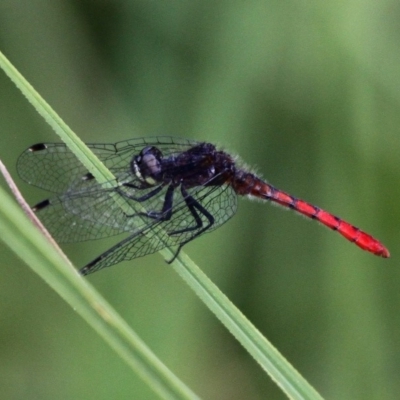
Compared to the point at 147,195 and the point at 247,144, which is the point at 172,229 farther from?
the point at 247,144

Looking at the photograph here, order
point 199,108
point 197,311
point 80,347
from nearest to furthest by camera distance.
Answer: point 80,347 → point 197,311 → point 199,108

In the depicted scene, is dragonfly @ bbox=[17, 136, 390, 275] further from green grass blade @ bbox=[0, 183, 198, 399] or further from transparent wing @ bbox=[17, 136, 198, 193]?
green grass blade @ bbox=[0, 183, 198, 399]

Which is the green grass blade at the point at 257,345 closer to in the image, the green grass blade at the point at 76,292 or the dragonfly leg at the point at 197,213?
the green grass blade at the point at 76,292

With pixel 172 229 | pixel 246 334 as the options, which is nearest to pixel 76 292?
pixel 246 334

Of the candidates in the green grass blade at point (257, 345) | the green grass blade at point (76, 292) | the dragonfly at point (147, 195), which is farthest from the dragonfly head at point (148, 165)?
the green grass blade at point (76, 292)

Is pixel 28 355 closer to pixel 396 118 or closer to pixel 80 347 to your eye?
pixel 80 347

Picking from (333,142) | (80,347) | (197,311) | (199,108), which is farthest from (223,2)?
(80,347)
